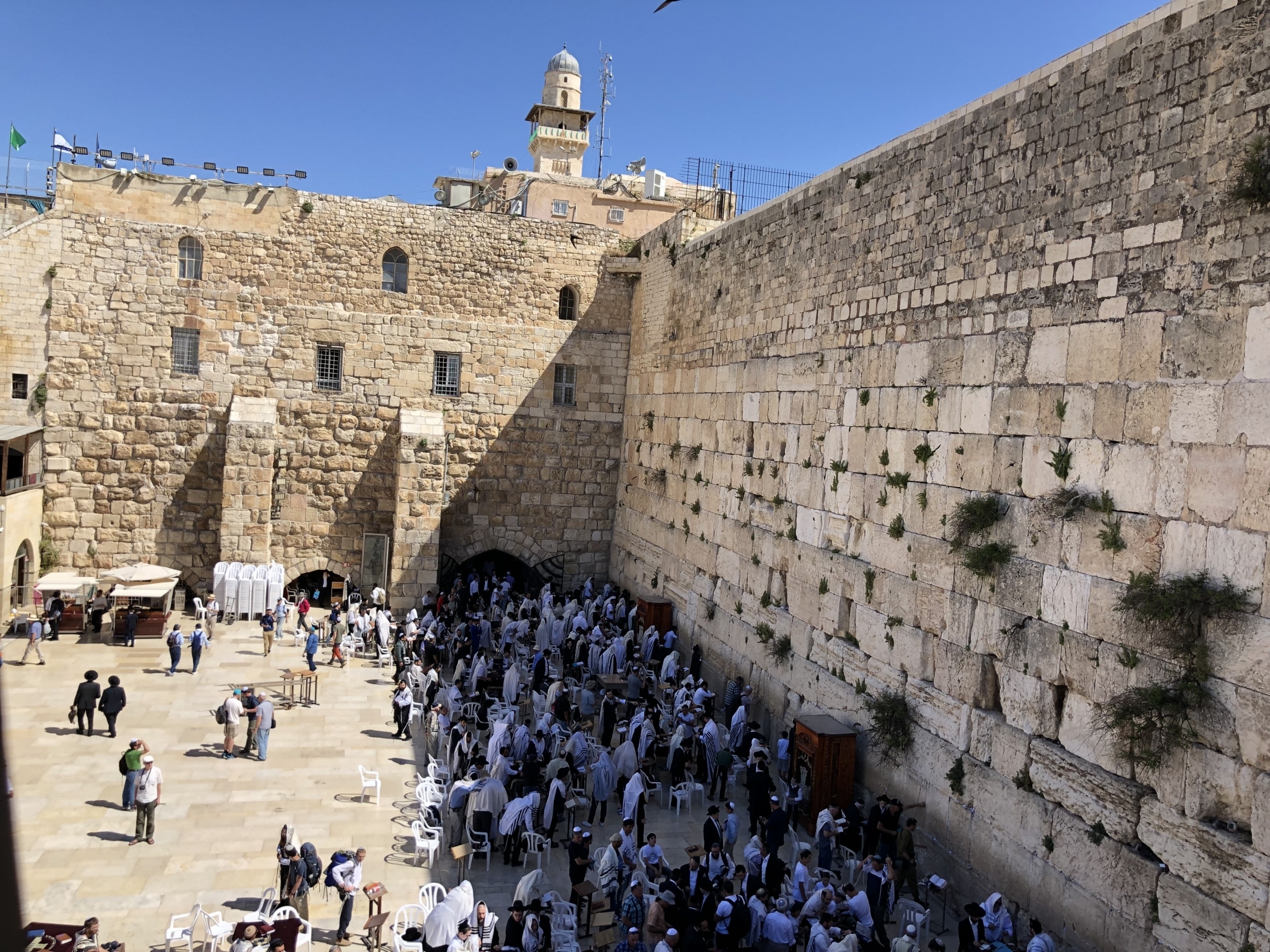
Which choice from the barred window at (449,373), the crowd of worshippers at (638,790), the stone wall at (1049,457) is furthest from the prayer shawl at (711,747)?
the barred window at (449,373)

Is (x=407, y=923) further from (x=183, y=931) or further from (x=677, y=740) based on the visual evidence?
(x=677, y=740)

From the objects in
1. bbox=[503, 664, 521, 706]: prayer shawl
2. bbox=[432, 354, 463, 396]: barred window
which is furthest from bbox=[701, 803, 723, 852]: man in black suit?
bbox=[432, 354, 463, 396]: barred window

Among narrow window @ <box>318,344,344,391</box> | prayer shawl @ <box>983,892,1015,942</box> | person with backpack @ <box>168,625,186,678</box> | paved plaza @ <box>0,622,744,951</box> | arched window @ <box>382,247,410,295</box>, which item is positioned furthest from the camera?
arched window @ <box>382,247,410,295</box>

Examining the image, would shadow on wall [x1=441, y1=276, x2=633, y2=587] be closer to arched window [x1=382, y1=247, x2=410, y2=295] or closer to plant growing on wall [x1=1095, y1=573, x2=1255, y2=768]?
arched window [x1=382, y1=247, x2=410, y2=295]

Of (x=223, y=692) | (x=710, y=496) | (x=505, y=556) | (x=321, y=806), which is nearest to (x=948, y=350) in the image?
(x=710, y=496)

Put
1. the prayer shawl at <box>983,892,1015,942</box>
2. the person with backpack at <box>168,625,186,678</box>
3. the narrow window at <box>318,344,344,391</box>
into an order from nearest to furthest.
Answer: the prayer shawl at <box>983,892,1015,942</box> < the person with backpack at <box>168,625,186,678</box> < the narrow window at <box>318,344,344,391</box>

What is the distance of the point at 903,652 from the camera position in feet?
33.7

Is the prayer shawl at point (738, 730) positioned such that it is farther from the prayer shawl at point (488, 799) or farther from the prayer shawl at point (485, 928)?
the prayer shawl at point (485, 928)

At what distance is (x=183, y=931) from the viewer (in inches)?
305

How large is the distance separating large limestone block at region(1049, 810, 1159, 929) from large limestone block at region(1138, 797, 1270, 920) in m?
0.19

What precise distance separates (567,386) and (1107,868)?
15.1m

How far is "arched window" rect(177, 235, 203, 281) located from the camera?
62.1 feet

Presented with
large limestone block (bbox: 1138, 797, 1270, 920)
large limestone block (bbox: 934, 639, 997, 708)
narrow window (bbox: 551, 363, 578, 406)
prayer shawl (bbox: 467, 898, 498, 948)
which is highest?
narrow window (bbox: 551, 363, 578, 406)

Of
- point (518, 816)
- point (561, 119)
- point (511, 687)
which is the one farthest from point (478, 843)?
point (561, 119)
